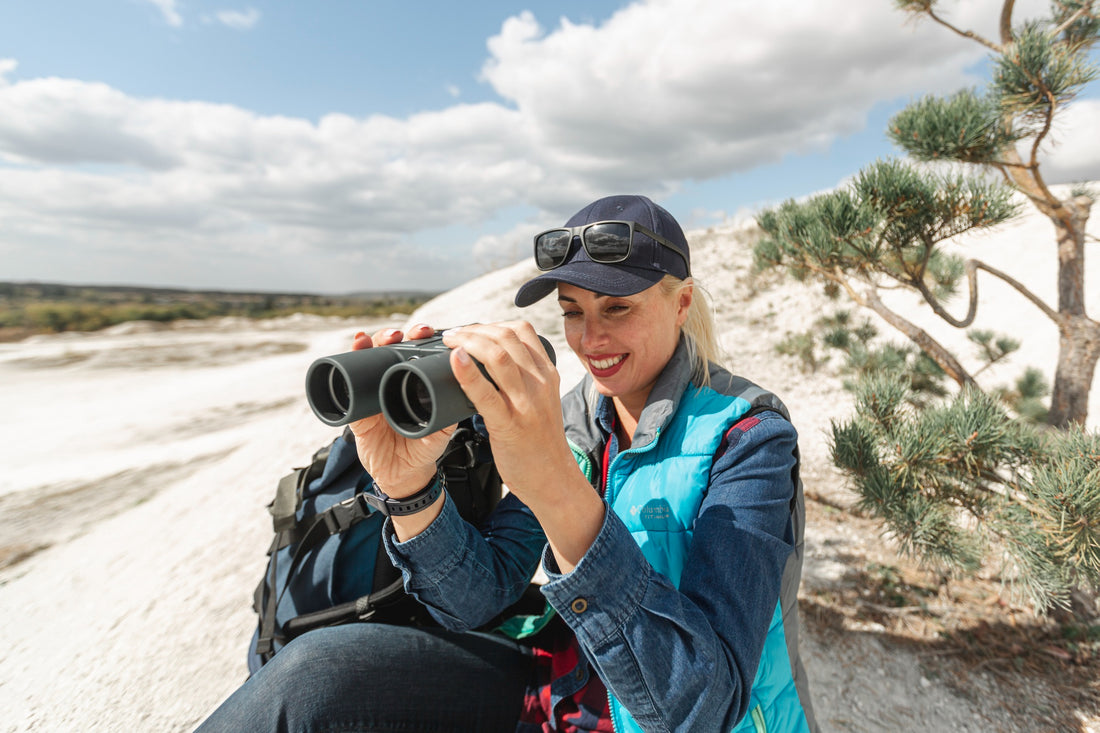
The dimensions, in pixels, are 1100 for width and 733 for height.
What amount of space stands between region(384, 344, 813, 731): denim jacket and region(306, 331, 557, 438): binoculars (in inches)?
14.1

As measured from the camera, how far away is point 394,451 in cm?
137

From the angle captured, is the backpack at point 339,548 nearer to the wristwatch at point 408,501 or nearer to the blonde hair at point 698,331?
the wristwatch at point 408,501

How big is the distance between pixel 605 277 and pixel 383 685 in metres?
1.31

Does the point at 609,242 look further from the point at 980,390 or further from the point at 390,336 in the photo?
the point at 980,390

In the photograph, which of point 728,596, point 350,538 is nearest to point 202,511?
point 350,538

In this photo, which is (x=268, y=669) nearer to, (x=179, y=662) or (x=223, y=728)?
(x=223, y=728)

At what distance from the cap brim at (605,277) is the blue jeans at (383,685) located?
1.11 meters

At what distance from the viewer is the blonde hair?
1.57 m

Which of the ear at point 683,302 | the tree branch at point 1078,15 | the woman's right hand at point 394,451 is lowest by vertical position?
the woman's right hand at point 394,451

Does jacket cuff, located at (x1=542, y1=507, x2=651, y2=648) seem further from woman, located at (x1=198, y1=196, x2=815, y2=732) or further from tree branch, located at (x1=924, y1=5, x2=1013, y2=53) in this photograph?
tree branch, located at (x1=924, y1=5, x2=1013, y2=53)

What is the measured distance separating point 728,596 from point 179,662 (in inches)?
124

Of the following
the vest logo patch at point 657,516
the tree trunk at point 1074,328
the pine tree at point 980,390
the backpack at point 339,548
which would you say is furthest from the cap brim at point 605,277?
the tree trunk at point 1074,328

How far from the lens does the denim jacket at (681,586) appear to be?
926mm

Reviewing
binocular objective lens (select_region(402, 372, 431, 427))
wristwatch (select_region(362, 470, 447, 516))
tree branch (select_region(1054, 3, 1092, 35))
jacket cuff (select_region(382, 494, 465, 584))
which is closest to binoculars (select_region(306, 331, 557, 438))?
binocular objective lens (select_region(402, 372, 431, 427))
